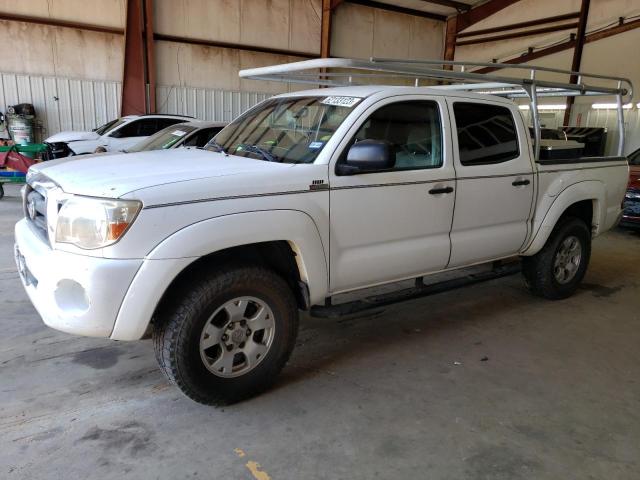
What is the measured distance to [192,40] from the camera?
15.2 meters

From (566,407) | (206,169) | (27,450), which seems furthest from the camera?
(566,407)

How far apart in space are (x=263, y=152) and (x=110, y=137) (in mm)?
9871

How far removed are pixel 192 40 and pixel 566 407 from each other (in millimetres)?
14952

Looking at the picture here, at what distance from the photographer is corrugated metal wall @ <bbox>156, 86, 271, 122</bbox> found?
1539 cm

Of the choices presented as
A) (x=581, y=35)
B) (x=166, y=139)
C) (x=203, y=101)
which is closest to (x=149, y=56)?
(x=203, y=101)

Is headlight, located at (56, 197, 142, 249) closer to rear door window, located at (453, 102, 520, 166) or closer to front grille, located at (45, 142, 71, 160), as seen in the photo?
rear door window, located at (453, 102, 520, 166)

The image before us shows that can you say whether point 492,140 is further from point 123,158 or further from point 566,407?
point 123,158

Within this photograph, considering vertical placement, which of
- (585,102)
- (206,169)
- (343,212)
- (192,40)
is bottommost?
(343,212)

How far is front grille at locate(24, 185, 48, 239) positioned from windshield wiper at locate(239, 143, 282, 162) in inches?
51.0

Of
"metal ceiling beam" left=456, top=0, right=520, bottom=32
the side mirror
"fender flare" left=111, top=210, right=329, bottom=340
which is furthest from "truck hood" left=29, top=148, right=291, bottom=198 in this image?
"metal ceiling beam" left=456, top=0, right=520, bottom=32

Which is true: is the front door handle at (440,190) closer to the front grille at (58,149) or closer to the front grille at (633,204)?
the front grille at (633,204)

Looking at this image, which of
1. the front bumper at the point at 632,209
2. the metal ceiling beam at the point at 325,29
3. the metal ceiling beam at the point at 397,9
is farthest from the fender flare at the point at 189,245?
the metal ceiling beam at the point at 397,9

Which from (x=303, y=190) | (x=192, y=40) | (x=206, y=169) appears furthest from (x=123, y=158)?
(x=192, y=40)

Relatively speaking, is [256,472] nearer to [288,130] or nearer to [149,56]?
[288,130]
